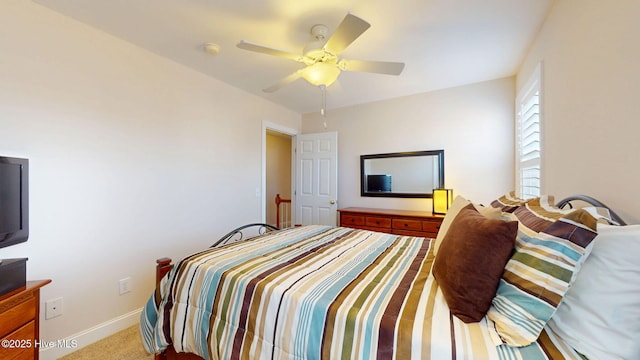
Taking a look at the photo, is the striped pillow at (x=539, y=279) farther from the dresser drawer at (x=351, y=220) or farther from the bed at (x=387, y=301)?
the dresser drawer at (x=351, y=220)

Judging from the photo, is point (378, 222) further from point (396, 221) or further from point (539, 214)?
point (539, 214)

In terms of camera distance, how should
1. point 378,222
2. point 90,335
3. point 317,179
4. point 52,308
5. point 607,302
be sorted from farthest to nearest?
1. point 317,179
2. point 378,222
3. point 90,335
4. point 52,308
5. point 607,302

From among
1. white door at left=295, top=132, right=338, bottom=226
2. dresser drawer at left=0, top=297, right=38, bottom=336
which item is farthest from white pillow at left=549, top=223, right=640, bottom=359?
white door at left=295, top=132, right=338, bottom=226

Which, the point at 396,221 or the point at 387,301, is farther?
the point at 396,221

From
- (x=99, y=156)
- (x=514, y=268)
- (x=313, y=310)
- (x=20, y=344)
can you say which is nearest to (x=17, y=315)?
(x=20, y=344)

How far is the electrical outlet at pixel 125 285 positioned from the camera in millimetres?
2113

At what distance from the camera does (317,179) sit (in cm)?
408

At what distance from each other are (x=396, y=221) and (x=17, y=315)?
3204 mm

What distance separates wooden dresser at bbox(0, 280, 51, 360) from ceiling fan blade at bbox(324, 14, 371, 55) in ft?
7.45

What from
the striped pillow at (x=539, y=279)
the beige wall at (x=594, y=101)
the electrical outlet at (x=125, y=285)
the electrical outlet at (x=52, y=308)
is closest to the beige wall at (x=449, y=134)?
the beige wall at (x=594, y=101)

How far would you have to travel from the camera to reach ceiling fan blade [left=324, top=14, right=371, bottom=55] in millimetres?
1313

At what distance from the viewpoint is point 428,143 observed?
341 centimetres

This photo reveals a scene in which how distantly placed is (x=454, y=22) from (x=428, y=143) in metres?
1.75

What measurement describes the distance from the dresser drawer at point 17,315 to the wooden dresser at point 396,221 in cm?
296
